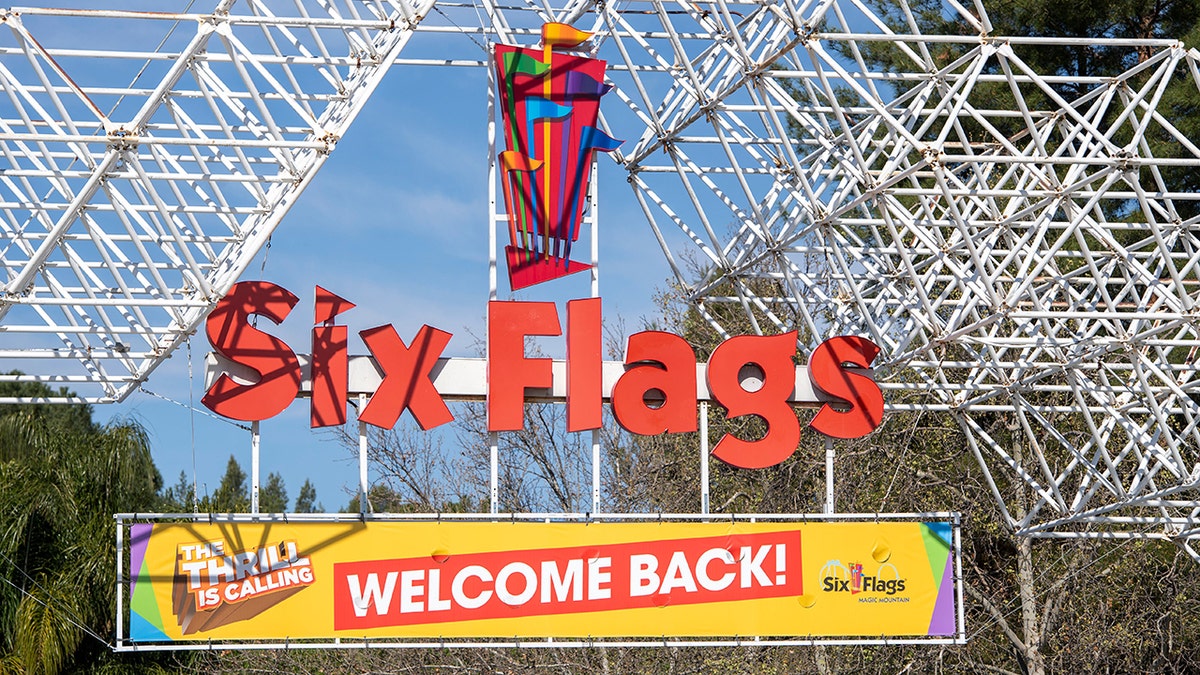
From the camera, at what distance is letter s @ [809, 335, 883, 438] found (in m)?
20.1

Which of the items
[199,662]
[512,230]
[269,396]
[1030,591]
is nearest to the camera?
[269,396]

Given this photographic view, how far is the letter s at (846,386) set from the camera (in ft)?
65.9

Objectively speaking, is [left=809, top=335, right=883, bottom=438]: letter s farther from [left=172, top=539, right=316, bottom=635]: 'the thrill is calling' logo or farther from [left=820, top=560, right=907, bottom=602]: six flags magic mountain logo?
[left=172, top=539, right=316, bottom=635]: 'the thrill is calling' logo

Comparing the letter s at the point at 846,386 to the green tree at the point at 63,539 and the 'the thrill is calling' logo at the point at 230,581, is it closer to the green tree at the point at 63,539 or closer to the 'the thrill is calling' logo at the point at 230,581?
the 'the thrill is calling' logo at the point at 230,581

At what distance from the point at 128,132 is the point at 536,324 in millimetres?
6383

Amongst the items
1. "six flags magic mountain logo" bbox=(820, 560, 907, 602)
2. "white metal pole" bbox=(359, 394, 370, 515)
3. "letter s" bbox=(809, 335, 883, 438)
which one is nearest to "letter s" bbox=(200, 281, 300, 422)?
"white metal pole" bbox=(359, 394, 370, 515)

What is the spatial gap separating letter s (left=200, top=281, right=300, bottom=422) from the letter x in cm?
107

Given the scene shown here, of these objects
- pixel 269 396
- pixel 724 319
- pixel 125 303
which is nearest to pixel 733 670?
pixel 724 319

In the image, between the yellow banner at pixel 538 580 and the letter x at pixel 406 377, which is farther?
the letter x at pixel 406 377

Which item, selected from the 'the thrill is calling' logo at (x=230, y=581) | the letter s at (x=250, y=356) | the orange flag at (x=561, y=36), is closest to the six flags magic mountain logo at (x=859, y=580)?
the 'the thrill is calling' logo at (x=230, y=581)

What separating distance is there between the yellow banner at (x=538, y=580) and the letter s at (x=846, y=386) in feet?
4.70

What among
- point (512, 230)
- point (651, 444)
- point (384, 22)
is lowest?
point (651, 444)

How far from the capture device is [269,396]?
60.7 ft

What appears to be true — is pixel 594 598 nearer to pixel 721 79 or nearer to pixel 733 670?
pixel 721 79
